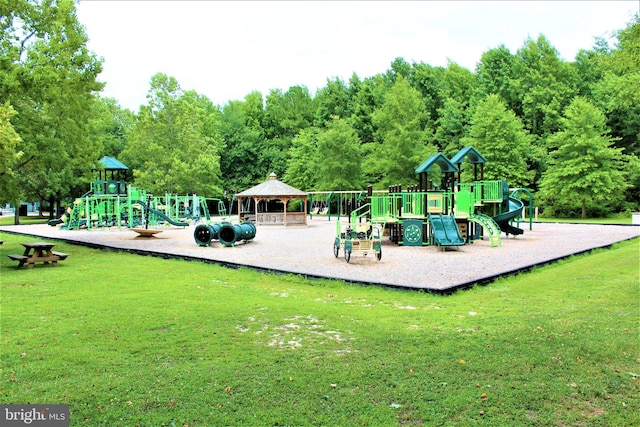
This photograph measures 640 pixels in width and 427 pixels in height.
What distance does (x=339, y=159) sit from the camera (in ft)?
152

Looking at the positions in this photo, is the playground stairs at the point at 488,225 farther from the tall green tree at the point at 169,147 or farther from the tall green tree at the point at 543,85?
the tall green tree at the point at 169,147

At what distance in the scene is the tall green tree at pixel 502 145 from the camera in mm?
40062

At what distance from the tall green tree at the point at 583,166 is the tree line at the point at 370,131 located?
11 centimetres

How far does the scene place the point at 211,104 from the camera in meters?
65.1

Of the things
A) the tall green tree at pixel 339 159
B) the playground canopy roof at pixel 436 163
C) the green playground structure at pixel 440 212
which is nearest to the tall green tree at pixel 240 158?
the tall green tree at pixel 339 159

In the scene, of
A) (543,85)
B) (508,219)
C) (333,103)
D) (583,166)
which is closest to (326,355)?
(508,219)

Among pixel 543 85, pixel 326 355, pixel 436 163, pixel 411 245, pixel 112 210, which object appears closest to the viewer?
pixel 326 355

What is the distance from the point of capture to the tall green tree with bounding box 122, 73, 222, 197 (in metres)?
44.3

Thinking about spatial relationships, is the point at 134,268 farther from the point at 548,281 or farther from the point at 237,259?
the point at 548,281

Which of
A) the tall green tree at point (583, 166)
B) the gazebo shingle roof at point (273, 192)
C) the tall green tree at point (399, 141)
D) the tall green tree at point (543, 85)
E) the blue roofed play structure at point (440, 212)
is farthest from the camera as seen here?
the tall green tree at point (543, 85)

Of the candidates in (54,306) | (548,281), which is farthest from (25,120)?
(548,281)

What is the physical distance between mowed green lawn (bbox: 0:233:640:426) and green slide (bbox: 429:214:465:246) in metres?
7.00

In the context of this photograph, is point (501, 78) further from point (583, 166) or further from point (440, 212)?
point (440, 212)

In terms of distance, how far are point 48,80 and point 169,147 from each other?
3181cm
